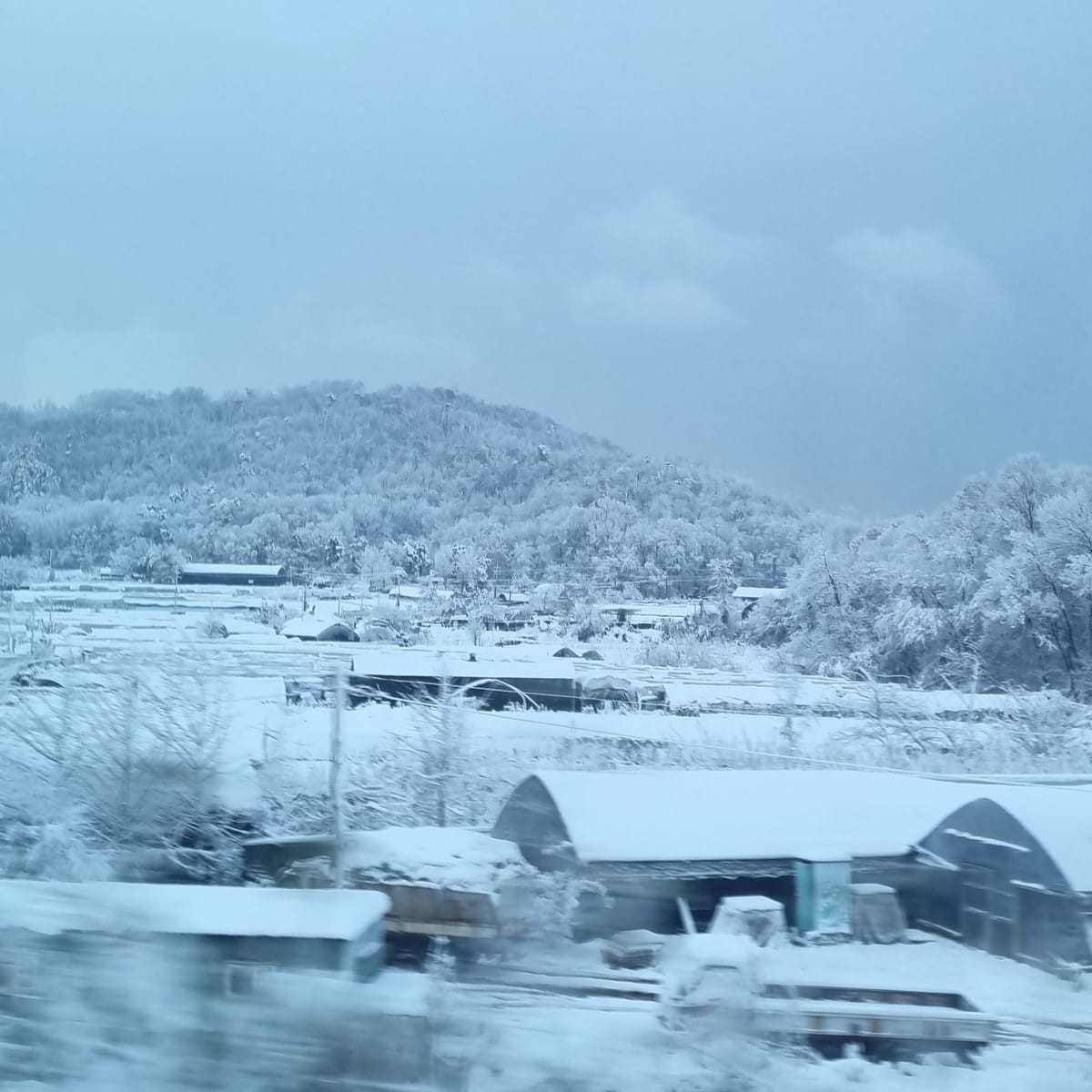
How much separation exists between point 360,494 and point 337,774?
810 centimetres

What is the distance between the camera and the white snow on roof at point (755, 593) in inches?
555

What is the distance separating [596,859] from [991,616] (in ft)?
33.6

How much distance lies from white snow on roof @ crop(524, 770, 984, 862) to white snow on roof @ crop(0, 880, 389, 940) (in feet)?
8.60

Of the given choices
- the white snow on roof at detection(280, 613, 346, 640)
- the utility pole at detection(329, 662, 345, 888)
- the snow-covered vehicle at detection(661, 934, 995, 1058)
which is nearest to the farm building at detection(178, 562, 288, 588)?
the white snow on roof at detection(280, 613, 346, 640)

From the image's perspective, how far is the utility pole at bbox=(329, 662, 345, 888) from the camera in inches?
214

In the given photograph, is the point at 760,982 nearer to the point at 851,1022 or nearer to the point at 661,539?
the point at 851,1022

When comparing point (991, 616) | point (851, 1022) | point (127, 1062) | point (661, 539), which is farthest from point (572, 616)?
point (127, 1062)

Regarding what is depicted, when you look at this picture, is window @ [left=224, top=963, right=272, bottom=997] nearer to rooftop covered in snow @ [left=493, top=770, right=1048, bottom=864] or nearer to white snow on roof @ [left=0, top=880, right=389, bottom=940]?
white snow on roof @ [left=0, top=880, right=389, bottom=940]

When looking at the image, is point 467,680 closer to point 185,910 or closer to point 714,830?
point 714,830

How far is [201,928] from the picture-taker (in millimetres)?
2420

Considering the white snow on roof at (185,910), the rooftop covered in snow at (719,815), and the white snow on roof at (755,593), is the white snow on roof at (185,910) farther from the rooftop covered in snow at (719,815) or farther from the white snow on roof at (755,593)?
the white snow on roof at (755,593)

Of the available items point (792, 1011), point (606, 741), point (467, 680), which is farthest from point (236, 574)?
point (792, 1011)

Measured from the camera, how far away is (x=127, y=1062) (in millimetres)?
1933

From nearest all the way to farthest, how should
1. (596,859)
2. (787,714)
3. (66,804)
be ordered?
(596,859)
(66,804)
(787,714)
